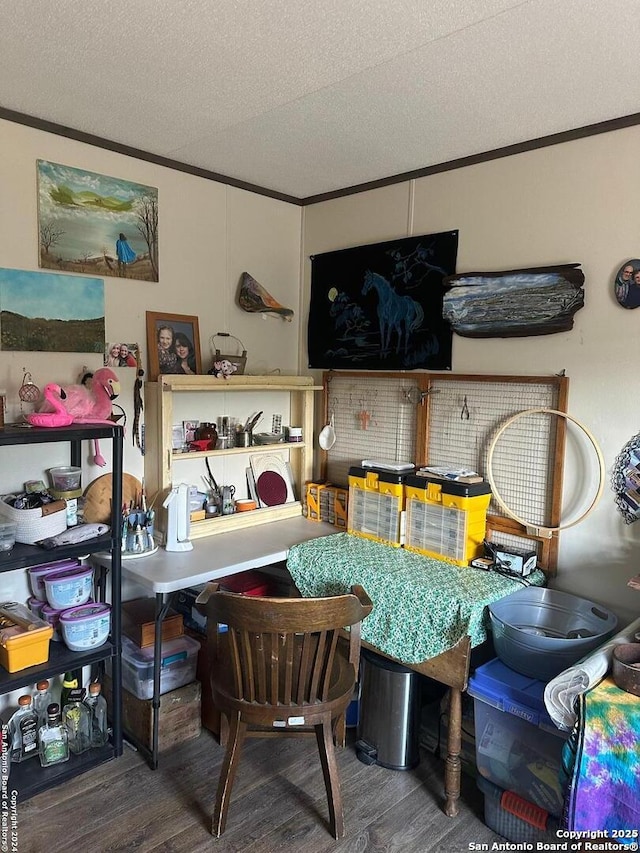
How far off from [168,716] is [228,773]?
1.74ft

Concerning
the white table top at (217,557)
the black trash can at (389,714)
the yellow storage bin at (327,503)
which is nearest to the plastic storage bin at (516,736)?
the black trash can at (389,714)

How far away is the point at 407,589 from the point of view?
2.23 meters

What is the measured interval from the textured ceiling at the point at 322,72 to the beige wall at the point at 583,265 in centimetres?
15

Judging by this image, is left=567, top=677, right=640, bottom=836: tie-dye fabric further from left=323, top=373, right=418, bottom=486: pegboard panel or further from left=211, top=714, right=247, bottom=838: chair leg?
left=323, top=373, right=418, bottom=486: pegboard panel

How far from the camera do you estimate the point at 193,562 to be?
245 cm

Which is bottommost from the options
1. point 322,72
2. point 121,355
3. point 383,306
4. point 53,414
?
point 53,414

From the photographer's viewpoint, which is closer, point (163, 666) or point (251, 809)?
point (251, 809)

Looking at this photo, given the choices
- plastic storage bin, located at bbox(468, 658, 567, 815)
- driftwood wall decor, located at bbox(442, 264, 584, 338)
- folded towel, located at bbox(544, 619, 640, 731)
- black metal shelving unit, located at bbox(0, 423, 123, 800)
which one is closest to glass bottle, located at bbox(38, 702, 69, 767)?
black metal shelving unit, located at bbox(0, 423, 123, 800)

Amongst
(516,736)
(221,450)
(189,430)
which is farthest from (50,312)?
(516,736)

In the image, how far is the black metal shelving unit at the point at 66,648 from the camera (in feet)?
6.93

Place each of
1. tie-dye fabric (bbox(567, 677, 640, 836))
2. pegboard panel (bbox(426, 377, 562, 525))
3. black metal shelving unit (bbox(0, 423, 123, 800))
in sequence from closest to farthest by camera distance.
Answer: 1. tie-dye fabric (bbox(567, 677, 640, 836))
2. black metal shelving unit (bbox(0, 423, 123, 800))
3. pegboard panel (bbox(426, 377, 562, 525))

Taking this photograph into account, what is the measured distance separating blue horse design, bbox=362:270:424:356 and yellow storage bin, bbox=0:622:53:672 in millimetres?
1867

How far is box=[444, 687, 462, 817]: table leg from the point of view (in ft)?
6.97

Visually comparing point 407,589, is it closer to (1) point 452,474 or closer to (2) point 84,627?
(1) point 452,474
